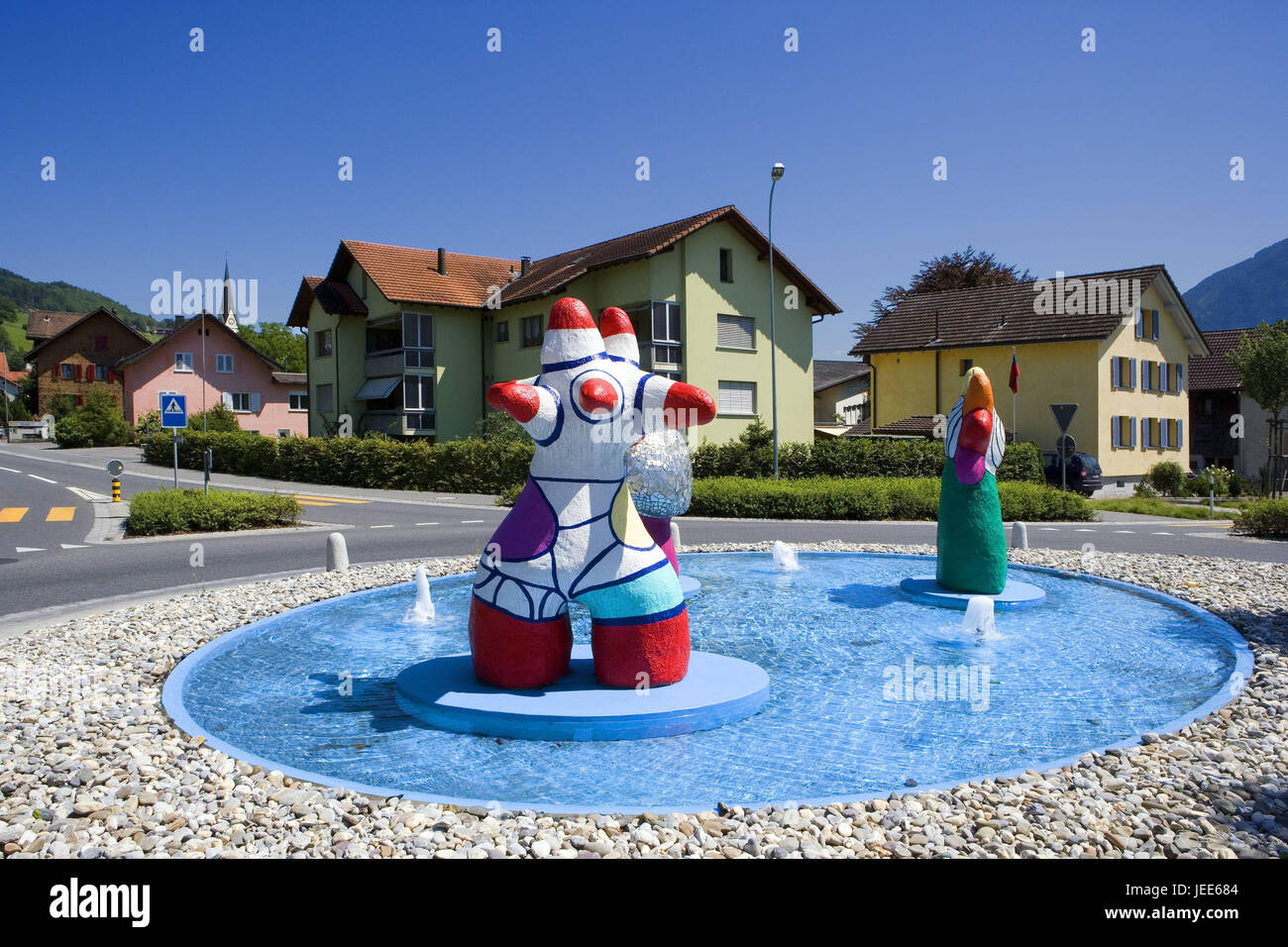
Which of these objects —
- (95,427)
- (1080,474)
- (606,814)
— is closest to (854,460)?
(1080,474)

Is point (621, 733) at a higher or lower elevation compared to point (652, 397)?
lower

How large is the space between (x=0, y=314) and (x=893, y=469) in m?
152

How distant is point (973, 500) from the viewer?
9.84 meters

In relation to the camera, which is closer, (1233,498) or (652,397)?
(652,397)

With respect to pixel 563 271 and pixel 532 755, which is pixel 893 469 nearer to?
pixel 563 271

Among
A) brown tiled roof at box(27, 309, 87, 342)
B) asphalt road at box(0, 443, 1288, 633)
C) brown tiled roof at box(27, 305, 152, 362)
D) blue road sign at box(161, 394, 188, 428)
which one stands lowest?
asphalt road at box(0, 443, 1288, 633)

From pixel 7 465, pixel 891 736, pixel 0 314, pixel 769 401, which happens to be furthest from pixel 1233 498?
pixel 0 314

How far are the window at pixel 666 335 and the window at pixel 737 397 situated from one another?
2.58 metres

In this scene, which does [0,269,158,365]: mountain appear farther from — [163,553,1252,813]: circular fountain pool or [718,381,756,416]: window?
[163,553,1252,813]: circular fountain pool

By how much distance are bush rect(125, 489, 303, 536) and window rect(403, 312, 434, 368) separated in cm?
1755

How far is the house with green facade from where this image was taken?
33.8 metres

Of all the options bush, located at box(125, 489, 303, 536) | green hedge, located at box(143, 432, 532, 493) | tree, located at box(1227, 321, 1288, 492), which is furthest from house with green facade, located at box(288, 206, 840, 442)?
tree, located at box(1227, 321, 1288, 492)

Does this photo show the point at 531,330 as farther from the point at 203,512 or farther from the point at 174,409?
the point at 203,512
